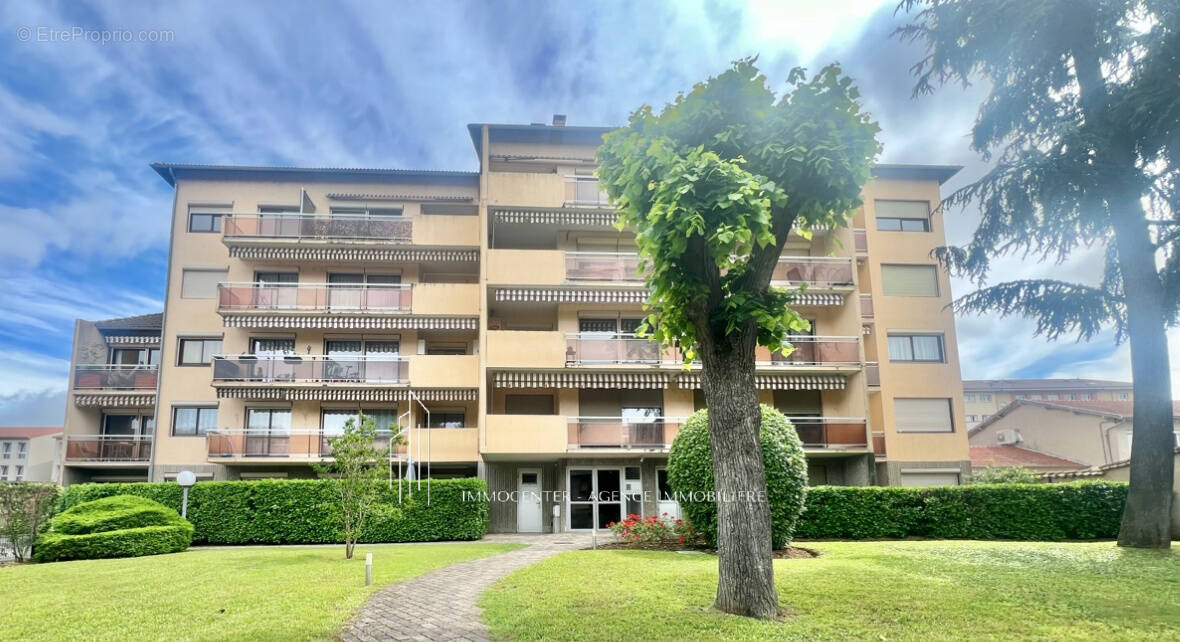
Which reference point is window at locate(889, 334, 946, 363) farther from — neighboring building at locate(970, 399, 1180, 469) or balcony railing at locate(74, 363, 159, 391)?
balcony railing at locate(74, 363, 159, 391)

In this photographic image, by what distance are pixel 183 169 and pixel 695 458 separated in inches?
1012

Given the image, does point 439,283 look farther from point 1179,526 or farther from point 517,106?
point 1179,526

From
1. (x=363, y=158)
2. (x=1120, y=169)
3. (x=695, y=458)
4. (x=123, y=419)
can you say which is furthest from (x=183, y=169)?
(x=1120, y=169)

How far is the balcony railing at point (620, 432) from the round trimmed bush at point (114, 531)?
12.3 metres

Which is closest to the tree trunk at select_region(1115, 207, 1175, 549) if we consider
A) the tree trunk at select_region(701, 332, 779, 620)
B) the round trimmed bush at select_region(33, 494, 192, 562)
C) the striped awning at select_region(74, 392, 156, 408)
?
the tree trunk at select_region(701, 332, 779, 620)

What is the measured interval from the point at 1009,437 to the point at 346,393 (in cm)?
3988

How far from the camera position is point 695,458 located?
16.9m

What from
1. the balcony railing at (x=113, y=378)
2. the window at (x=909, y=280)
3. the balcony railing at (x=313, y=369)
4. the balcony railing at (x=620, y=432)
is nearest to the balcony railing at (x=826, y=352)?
the window at (x=909, y=280)

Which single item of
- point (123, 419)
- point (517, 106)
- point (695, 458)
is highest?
point (517, 106)

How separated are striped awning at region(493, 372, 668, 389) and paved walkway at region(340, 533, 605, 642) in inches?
463

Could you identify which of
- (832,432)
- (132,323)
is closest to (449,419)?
(832,432)

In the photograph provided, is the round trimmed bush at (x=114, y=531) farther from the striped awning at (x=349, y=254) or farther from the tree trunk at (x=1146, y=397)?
the tree trunk at (x=1146, y=397)

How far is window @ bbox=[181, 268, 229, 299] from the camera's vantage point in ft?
99.9

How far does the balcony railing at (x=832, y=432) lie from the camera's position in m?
27.3
